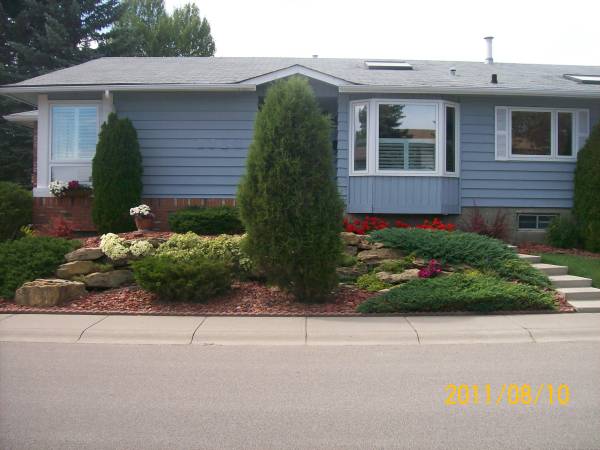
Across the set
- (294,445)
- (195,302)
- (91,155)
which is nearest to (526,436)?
(294,445)

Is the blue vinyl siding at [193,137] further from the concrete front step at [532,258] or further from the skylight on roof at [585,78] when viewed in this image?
the skylight on roof at [585,78]

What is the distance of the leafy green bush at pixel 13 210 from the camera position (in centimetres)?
1191

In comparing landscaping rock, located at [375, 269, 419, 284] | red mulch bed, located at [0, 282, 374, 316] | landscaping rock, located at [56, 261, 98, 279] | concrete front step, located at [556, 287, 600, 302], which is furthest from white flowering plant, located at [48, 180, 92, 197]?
concrete front step, located at [556, 287, 600, 302]

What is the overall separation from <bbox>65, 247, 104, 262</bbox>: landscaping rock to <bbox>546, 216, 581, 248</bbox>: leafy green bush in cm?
1001

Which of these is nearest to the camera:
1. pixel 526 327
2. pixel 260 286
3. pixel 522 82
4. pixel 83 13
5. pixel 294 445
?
pixel 294 445

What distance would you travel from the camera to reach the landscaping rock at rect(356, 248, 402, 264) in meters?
10.3

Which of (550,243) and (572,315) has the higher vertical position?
(550,243)

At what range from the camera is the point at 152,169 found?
13.6 meters

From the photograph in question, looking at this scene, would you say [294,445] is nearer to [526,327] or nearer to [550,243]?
[526,327]

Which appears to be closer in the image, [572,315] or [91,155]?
[572,315]

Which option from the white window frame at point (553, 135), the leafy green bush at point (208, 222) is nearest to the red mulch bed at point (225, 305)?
the leafy green bush at point (208, 222)

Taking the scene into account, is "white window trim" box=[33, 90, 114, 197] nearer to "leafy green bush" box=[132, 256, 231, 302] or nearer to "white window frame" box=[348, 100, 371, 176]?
"white window frame" box=[348, 100, 371, 176]

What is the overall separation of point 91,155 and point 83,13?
17.3m
